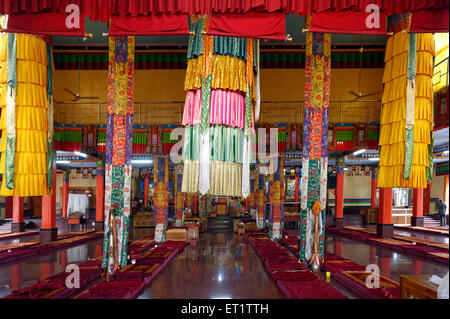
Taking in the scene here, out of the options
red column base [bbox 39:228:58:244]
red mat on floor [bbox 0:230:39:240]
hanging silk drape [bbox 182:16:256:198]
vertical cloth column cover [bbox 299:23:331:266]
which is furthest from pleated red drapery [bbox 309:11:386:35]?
red mat on floor [bbox 0:230:39:240]

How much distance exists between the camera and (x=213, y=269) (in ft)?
19.0

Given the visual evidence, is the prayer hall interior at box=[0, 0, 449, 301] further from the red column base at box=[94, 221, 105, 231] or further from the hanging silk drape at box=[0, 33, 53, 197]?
the red column base at box=[94, 221, 105, 231]

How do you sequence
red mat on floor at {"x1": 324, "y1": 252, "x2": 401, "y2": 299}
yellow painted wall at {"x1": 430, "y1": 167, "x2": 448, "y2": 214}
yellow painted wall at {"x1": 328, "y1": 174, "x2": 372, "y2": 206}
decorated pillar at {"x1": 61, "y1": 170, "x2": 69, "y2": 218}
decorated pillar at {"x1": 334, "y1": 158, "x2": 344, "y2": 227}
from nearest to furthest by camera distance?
red mat on floor at {"x1": 324, "y1": 252, "x2": 401, "y2": 299}, decorated pillar at {"x1": 334, "y1": 158, "x2": 344, "y2": 227}, yellow painted wall at {"x1": 430, "y1": 167, "x2": 448, "y2": 214}, decorated pillar at {"x1": 61, "y1": 170, "x2": 69, "y2": 218}, yellow painted wall at {"x1": 328, "y1": 174, "x2": 372, "y2": 206}

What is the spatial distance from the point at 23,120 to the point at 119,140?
4.87ft

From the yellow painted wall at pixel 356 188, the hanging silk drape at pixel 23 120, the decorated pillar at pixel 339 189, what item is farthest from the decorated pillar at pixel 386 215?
the hanging silk drape at pixel 23 120

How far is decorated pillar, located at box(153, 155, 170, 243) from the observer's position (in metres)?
9.27

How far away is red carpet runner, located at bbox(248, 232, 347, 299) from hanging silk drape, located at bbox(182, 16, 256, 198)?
5.08ft

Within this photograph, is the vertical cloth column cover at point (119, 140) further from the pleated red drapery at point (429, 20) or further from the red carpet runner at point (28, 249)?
the pleated red drapery at point (429, 20)

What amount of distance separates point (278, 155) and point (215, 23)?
7.49m

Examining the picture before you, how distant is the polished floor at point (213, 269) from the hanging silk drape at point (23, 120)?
1628mm

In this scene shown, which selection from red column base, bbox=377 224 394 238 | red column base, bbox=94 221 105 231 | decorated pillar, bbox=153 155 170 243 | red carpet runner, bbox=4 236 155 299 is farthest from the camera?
red column base, bbox=94 221 105 231

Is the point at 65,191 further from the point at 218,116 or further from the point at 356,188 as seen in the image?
the point at 356,188

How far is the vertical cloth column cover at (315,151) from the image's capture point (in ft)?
18.3
